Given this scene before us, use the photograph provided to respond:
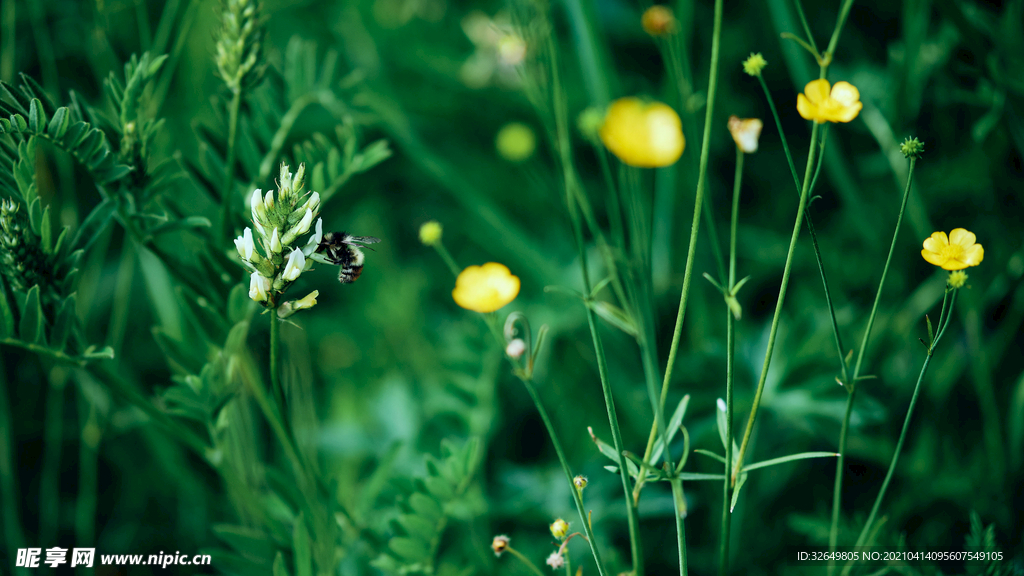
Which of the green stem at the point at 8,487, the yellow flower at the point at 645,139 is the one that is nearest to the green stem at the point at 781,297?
the yellow flower at the point at 645,139

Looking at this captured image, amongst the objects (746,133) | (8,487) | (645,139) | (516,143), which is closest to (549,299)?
(516,143)

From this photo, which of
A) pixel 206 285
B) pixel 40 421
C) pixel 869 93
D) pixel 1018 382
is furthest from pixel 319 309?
pixel 1018 382

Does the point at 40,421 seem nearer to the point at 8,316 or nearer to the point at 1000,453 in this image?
the point at 8,316

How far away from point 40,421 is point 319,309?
2.16 ft

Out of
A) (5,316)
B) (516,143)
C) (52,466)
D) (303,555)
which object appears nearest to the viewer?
(5,316)

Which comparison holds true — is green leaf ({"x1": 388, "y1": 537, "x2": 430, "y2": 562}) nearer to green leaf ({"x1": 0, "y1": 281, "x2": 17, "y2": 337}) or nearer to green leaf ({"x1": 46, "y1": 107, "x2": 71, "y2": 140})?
green leaf ({"x1": 0, "y1": 281, "x2": 17, "y2": 337})

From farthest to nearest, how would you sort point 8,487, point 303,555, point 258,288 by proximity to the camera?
point 8,487 < point 303,555 < point 258,288

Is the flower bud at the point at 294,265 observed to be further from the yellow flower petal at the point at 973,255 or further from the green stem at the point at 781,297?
the yellow flower petal at the point at 973,255

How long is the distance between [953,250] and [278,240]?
2.43 feet

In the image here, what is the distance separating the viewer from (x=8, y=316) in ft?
2.35

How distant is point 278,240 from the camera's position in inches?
24.2

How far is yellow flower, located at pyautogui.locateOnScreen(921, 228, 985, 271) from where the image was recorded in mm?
685

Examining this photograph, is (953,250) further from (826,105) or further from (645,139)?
(645,139)

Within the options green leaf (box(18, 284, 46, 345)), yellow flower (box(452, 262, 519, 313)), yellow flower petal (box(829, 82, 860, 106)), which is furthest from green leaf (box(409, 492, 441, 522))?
yellow flower petal (box(829, 82, 860, 106))
